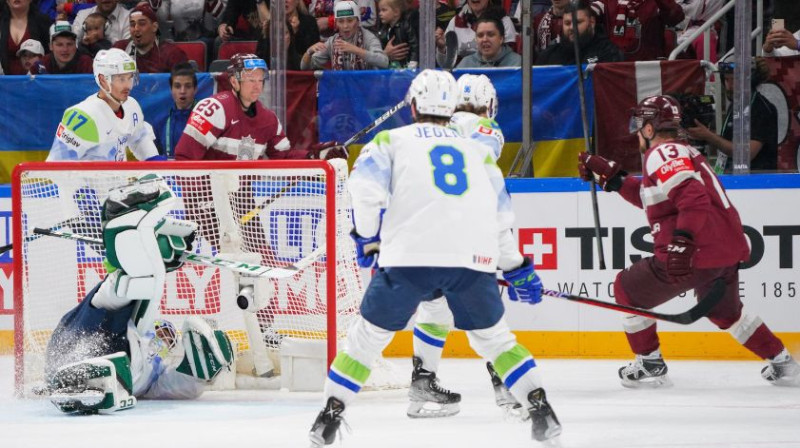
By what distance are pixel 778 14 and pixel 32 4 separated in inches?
184

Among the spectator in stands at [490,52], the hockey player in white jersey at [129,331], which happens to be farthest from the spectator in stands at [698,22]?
the hockey player in white jersey at [129,331]

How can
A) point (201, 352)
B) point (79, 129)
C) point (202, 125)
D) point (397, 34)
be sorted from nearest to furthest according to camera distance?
point (201, 352) → point (79, 129) → point (202, 125) → point (397, 34)

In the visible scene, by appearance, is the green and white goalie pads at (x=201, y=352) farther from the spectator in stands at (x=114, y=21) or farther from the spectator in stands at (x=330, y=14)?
the spectator in stands at (x=114, y=21)

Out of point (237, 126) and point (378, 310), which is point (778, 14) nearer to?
point (237, 126)

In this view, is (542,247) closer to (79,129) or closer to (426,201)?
(79,129)

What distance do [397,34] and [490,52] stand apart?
1.77 feet

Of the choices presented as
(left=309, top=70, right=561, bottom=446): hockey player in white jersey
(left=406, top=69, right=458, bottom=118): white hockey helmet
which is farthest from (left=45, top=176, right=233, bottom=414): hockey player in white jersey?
(left=406, top=69, right=458, bottom=118): white hockey helmet

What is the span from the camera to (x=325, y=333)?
5.99 meters

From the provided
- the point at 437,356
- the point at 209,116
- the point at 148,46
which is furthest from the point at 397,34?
the point at 437,356

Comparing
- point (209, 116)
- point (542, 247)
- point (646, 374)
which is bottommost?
point (646, 374)

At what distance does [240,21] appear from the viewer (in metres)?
8.21

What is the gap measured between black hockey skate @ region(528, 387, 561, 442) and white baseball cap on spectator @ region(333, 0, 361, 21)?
3.65 m

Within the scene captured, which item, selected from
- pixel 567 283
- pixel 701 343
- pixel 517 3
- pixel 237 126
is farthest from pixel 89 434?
pixel 517 3

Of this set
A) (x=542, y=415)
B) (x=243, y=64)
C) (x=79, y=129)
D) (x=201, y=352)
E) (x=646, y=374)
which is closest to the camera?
(x=542, y=415)
